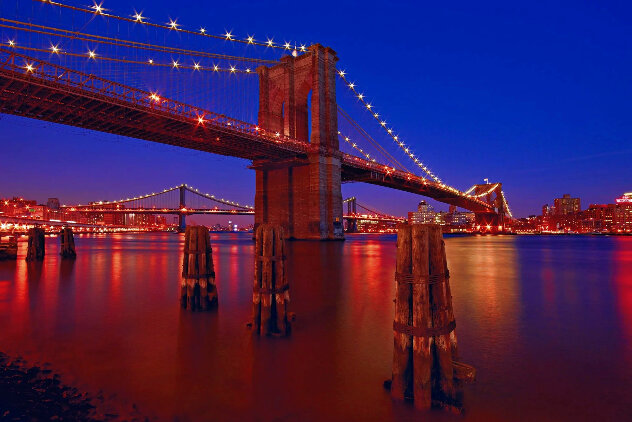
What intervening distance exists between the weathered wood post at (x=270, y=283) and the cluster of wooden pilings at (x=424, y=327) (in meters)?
2.74

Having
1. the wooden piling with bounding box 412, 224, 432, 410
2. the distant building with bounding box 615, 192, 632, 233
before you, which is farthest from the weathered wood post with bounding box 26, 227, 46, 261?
the distant building with bounding box 615, 192, 632, 233

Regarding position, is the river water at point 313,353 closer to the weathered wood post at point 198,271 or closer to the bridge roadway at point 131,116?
the weathered wood post at point 198,271

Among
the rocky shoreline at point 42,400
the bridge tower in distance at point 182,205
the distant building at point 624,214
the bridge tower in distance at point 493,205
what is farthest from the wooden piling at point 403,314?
the distant building at point 624,214

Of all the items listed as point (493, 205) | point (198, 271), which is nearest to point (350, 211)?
point (493, 205)

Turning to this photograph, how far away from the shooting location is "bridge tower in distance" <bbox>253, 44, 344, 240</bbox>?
39.5m

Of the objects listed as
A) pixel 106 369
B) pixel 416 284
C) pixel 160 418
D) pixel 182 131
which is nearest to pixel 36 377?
pixel 106 369

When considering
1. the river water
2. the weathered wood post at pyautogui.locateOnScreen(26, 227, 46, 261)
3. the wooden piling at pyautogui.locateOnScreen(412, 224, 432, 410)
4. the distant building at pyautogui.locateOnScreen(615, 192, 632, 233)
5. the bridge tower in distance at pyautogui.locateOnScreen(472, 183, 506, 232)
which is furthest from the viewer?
the distant building at pyautogui.locateOnScreen(615, 192, 632, 233)

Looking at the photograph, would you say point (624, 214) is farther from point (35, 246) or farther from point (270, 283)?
point (270, 283)

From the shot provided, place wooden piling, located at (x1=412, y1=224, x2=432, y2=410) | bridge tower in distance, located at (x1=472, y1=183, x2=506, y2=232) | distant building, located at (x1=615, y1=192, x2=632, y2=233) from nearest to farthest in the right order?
wooden piling, located at (x1=412, y1=224, x2=432, y2=410), bridge tower in distance, located at (x1=472, y1=183, x2=506, y2=232), distant building, located at (x1=615, y1=192, x2=632, y2=233)

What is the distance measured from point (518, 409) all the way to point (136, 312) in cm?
781

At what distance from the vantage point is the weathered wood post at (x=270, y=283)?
625 centimetres

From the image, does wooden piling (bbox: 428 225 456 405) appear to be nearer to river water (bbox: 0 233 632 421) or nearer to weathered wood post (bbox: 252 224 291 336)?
river water (bbox: 0 233 632 421)

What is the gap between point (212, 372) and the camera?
495cm

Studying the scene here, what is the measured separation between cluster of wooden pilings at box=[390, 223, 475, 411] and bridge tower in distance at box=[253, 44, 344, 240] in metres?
34.7
